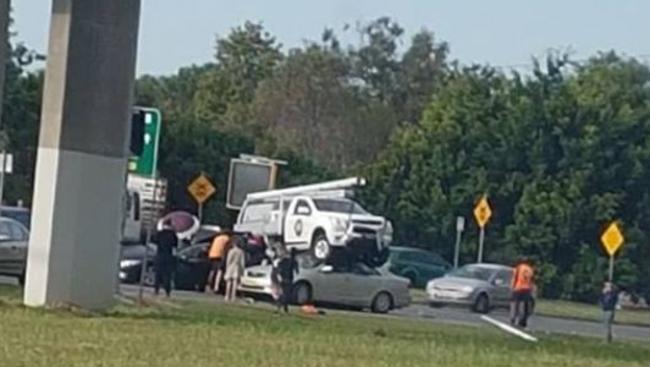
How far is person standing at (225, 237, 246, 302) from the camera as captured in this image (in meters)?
43.8

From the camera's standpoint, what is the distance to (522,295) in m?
43.8

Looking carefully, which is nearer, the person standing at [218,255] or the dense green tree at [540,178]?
the person standing at [218,255]

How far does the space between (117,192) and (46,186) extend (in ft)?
4.06

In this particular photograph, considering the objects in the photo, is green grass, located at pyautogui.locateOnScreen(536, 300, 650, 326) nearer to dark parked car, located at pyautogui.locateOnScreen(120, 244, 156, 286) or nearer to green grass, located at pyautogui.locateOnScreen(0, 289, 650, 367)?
dark parked car, located at pyautogui.locateOnScreen(120, 244, 156, 286)

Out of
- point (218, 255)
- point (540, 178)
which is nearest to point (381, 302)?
point (218, 255)

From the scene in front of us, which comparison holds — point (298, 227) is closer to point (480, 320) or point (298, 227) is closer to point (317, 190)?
point (480, 320)

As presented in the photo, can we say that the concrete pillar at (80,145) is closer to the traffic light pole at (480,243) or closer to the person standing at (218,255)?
the person standing at (218,255)

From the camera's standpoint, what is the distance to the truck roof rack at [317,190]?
59500mm

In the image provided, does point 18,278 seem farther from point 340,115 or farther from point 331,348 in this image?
point 340,115

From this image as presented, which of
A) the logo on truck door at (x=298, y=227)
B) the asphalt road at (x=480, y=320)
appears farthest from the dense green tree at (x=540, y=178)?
the logo on truck door at (x=298, y=227)

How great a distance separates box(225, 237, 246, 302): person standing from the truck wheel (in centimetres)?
683

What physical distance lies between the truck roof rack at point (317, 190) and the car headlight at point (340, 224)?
5.22 metres

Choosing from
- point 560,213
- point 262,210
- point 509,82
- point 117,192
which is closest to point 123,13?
point 117,192

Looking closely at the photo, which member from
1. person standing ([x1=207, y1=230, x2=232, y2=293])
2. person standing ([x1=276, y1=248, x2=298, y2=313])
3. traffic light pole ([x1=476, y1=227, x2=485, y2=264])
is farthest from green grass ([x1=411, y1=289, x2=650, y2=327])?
person standing ([x1=276, y1=248, x2=298, y2=313])
